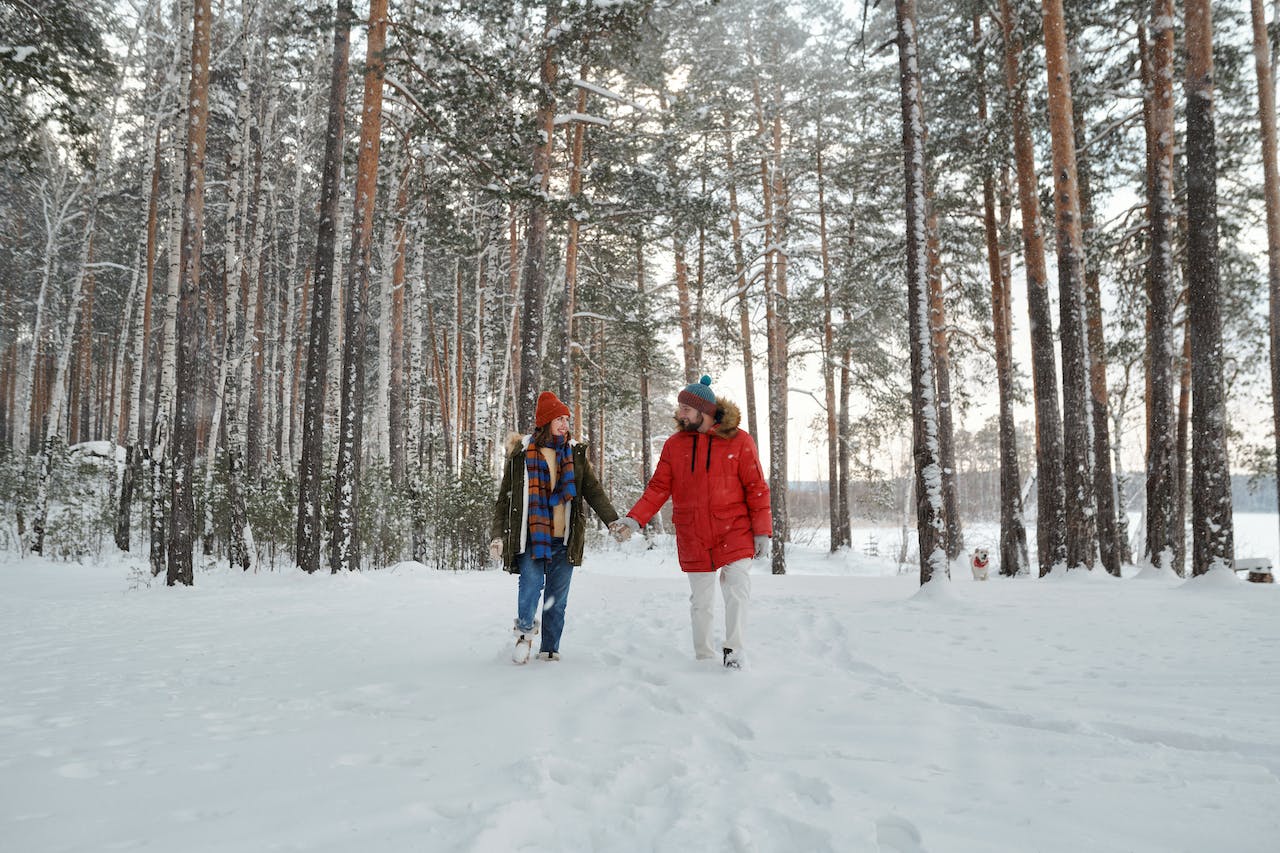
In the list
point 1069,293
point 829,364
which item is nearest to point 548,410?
point 1069,293

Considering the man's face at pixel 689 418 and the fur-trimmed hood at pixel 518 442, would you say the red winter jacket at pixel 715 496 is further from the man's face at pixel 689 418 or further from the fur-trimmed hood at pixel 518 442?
the fur-trimmed hood at pixel 518 442

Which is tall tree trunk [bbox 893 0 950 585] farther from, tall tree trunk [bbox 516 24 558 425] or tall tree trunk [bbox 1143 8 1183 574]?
tall tree trunk [bbox 516 24 558 425]

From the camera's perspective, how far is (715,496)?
4855mm

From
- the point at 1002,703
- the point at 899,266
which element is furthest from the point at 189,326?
the point at 899,266

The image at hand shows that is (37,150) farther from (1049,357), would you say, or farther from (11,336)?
(11,336)

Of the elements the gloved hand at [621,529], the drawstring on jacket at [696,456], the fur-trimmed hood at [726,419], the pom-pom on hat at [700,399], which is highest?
the pom-pom on hat at [700,399]

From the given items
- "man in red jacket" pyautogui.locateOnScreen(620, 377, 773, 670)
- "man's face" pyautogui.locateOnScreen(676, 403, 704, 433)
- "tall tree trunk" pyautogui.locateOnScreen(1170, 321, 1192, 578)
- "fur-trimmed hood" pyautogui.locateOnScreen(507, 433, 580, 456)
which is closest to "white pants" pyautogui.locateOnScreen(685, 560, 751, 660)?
"man in red jacket" pyautogui.locateOnScreen(620, 377, 773, 670)

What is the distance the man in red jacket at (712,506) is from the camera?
15.8 feet

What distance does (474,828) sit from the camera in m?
2.36

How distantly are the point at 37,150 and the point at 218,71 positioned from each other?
7465mm

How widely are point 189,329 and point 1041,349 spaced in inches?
502

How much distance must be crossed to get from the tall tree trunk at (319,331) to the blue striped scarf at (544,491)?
6.74m

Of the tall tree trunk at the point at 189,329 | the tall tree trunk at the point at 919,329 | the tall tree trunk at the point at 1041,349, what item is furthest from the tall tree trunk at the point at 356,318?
the tall tree trunk at the point at 1041,349

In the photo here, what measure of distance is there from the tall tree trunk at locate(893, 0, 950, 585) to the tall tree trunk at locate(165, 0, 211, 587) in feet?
31.6
